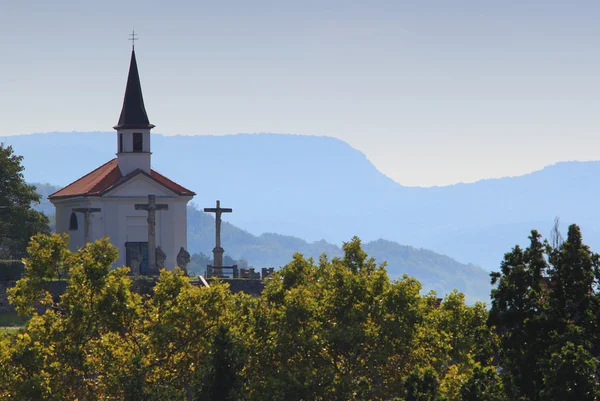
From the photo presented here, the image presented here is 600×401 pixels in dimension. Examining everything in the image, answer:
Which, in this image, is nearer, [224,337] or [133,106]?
[224,337]

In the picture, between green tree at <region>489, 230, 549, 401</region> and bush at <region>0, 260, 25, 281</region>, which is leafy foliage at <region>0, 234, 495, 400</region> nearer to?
green tree at <region>489, 230, 549, 401</region>

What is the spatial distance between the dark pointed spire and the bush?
2032 centimetres

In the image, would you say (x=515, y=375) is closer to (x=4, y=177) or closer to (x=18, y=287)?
(x=18, y=287)

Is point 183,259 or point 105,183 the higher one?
point 105,183

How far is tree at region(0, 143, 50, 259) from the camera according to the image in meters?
81.8

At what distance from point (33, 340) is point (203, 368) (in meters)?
5.96

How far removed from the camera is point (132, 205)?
3302 inches

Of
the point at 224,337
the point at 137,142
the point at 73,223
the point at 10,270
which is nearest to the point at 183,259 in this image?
the point at 73,223

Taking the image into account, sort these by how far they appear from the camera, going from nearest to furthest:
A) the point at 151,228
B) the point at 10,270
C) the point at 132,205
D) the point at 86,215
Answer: the point at 10,270 < the point at 151,228 < the point at 86,215 < the point at 132,205

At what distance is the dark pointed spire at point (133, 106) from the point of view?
86.8m

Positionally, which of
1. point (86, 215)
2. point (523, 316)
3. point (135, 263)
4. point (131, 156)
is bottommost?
point (135, 263)

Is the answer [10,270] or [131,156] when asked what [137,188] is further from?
[10,270]

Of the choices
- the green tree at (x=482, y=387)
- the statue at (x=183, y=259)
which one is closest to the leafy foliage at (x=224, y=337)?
the green tree at (x=482, y=387)

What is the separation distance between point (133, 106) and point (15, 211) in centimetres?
1259
